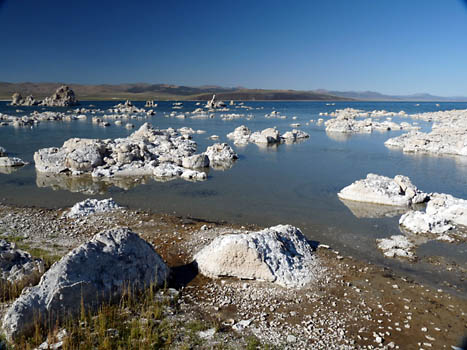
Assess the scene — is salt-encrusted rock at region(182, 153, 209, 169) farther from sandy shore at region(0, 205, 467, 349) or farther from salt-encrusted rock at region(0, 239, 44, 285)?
salt-encrusted rock at region(0, 239, 44, 285)

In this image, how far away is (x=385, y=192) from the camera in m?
15.7

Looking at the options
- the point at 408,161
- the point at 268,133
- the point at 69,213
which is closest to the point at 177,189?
the point at 69,213

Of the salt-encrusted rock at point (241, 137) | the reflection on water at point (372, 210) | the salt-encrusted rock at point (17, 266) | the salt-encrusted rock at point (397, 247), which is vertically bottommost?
the salt-encrusted rock at point (397, 247)

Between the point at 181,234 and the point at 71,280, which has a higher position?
the point at 71,280

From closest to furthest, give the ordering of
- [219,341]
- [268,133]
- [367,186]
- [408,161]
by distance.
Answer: [219,341] < [367,186] < [408,161] < [268,133]

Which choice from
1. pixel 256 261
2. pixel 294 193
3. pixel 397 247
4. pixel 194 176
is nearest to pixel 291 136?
pixel 194 176

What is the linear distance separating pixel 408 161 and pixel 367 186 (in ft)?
43.1

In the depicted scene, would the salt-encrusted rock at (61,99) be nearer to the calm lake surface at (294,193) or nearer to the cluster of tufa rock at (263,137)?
the cluster of tufa rock at (263,137)

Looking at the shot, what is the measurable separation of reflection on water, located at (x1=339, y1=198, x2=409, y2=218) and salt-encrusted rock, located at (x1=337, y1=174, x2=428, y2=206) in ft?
1.07

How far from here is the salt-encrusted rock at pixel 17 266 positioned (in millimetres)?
7242

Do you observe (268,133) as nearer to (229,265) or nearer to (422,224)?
(422,224)

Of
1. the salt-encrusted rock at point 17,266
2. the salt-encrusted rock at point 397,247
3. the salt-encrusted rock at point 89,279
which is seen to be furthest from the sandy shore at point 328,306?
the salt-encrusted rock at point 17,266

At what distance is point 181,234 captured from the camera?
11.3 metres

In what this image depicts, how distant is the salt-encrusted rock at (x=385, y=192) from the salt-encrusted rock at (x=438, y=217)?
48.4 inches
